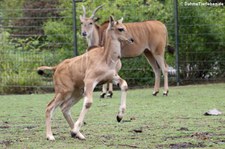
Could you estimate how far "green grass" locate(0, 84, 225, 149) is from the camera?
6777mm

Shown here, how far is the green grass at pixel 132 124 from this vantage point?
6.78 metres

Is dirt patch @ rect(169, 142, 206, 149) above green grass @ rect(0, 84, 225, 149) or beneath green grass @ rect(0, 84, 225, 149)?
above

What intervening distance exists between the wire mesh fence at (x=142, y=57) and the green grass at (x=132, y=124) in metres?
2.52

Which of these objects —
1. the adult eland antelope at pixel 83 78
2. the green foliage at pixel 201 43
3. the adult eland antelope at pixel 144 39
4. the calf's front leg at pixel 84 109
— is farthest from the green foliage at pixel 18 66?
the calf's front leg at pixel 84 109

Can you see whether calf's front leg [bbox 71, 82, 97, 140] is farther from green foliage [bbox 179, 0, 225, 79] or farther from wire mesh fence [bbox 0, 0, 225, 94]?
green foliage [bbox 179, 0, 225, 79]

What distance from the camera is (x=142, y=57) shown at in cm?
1521

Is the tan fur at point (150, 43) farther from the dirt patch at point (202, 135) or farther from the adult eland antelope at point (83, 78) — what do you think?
the dirt patch at point (202, 135)

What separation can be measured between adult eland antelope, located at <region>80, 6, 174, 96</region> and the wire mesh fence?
1750 millimetres

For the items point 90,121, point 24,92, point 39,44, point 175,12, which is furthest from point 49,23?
point 90,121

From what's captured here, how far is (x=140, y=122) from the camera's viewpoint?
27.9 feet

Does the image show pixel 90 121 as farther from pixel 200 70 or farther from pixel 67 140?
pixel 200 70

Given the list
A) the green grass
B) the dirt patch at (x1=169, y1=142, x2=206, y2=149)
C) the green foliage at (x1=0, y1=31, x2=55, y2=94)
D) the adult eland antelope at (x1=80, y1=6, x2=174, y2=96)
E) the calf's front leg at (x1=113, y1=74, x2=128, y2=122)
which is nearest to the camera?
the dirt patch at (x1=169, y1=142, x2=206, y2=149)

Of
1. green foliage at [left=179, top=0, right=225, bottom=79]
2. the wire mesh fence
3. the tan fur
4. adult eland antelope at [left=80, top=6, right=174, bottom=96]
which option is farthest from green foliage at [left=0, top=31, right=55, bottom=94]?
green foliage at [left=179, top=0, right=225, bottom=79]

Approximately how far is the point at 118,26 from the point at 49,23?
7.84 m
